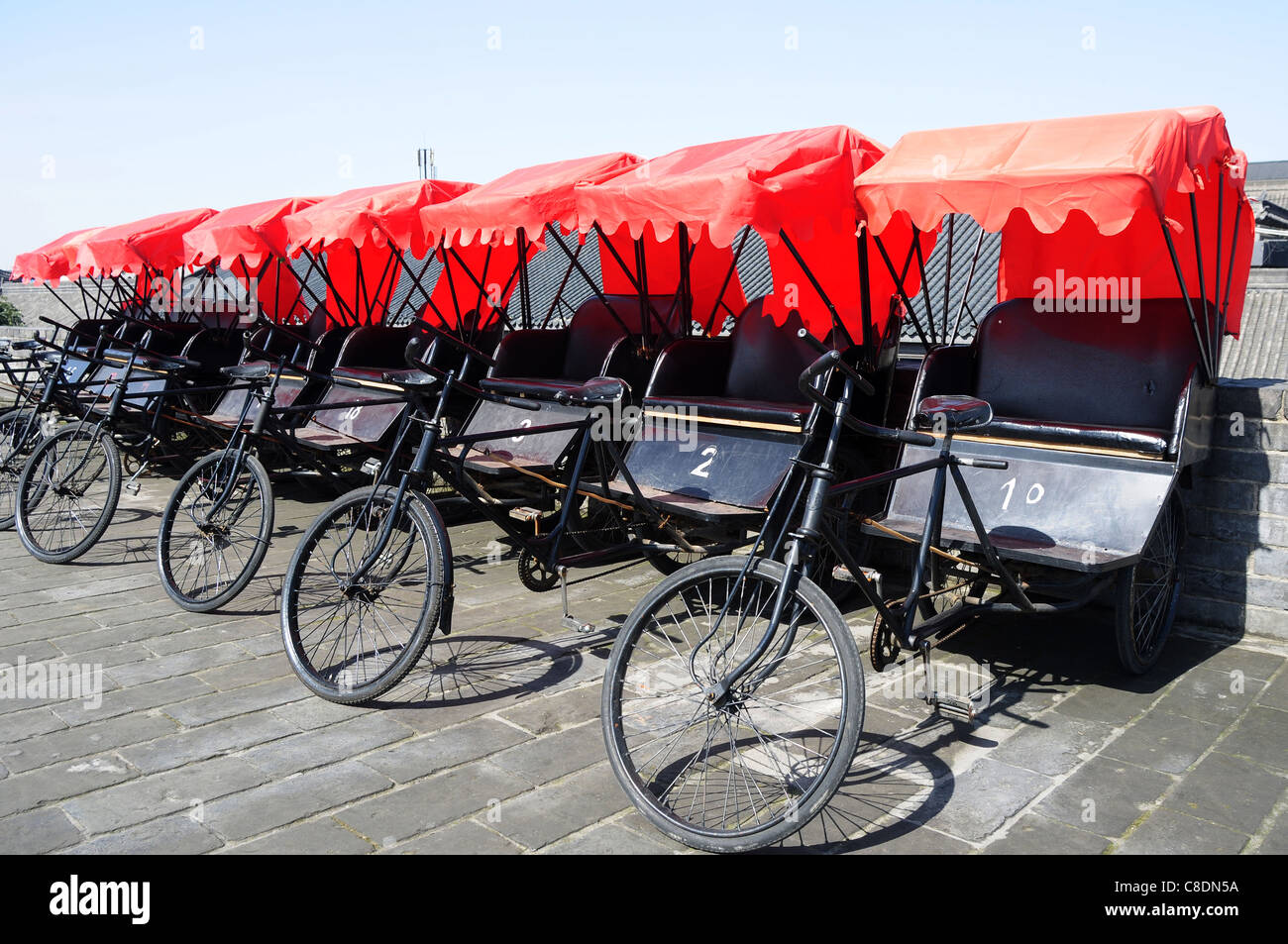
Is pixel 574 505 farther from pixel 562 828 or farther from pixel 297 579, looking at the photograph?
pixel 562 828

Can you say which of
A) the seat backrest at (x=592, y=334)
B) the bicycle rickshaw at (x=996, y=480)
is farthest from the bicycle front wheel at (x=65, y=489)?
the bicycle rickshaw at (x=996, y=480)

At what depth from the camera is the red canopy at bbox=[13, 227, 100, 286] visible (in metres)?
11.1

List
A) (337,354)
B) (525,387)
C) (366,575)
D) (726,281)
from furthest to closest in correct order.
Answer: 1. (337,354)
2. (726,281)
3. (525,387)
4. (366,575)

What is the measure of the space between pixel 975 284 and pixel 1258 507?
21.0m

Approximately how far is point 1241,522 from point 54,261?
1135 cm

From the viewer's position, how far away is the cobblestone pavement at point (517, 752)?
3.06 meters

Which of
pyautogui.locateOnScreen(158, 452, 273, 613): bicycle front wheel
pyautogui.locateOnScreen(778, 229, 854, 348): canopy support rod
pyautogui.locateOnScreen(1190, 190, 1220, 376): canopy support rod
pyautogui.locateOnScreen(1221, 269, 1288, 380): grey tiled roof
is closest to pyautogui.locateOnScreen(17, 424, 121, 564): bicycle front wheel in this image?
pyautogui.locateOnScreen(158, 452, 273, 613): bicycle front wheel

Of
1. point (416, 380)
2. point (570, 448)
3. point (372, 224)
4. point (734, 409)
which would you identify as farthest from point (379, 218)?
point (734, 409)

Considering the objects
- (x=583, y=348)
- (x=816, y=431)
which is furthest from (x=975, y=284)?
(x=816, y=431)

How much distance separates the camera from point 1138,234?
5.14 meters

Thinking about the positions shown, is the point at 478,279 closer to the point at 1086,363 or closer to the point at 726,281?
the point at 726,281

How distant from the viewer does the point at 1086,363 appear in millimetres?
5145

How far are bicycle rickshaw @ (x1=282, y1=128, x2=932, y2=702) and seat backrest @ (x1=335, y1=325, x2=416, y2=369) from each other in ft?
7.50

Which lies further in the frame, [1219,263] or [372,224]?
[372,224]
